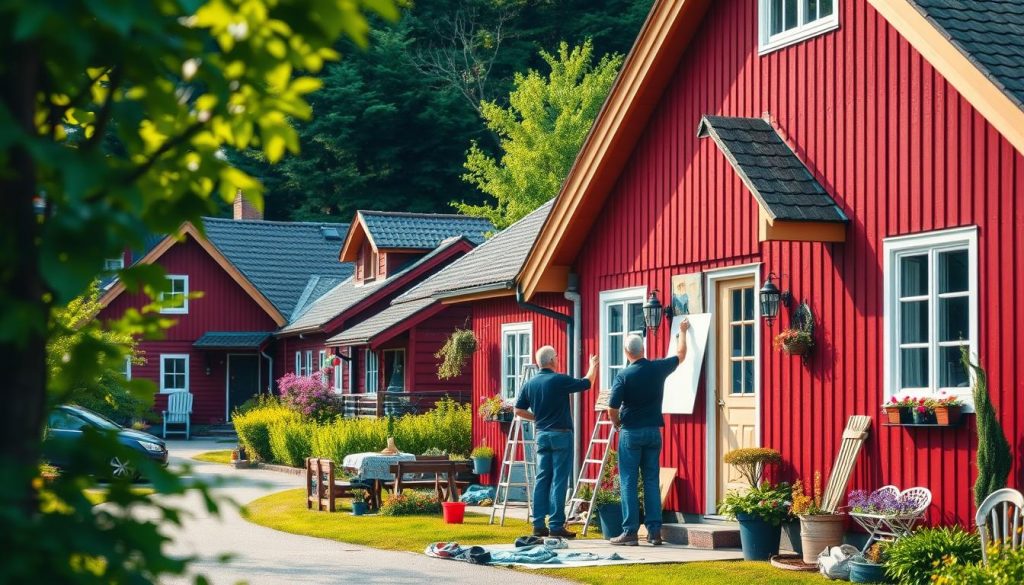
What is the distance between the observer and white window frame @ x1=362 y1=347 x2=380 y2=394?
112 ft

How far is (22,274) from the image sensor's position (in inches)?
125

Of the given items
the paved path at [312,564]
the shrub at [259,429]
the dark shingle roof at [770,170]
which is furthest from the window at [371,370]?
the dark shingle roof at [770,170]

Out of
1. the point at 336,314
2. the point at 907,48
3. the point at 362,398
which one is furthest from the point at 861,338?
the point at 336,314

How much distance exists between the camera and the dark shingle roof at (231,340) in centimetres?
4288

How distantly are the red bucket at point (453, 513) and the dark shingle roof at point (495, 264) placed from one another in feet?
12.0

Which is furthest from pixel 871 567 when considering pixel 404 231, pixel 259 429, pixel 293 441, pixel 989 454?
pixel 404 231

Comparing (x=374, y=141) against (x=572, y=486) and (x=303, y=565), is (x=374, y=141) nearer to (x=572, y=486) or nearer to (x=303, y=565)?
(x=572, y=486)

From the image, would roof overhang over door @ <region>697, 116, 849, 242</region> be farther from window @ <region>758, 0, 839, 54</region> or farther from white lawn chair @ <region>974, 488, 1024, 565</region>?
white lawn chair @ <region>974, 488, 1024, 565</region>

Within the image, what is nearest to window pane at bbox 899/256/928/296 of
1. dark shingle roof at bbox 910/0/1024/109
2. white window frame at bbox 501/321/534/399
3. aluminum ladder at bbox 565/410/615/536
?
dark shingle roof at bbox 910/0/1024/109

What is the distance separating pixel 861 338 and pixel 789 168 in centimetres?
188

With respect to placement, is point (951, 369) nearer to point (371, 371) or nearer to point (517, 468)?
point (517, 468)

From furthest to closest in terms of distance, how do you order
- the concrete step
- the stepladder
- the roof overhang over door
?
the stepladder, the concrete step, the roof overhang over door

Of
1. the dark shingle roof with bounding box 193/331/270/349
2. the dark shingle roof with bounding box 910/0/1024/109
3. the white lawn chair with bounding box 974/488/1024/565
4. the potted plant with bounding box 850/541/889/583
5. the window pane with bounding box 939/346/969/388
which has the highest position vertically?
the dark shingle roof with bounding box 910/0/1024/109

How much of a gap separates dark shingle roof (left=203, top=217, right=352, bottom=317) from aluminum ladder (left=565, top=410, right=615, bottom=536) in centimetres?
2700
